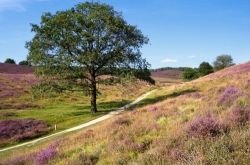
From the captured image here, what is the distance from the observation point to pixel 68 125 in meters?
39.9

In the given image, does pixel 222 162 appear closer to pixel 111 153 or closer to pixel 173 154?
pixel 173 154

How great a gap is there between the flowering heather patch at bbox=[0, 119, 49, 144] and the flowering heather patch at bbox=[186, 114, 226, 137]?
25.8 m

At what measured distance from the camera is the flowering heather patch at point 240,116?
11.7m

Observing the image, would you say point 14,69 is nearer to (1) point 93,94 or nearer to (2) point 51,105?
(2) point 51,105

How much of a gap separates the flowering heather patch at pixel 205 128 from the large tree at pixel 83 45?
3410 centimetres

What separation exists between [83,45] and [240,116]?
120 feet

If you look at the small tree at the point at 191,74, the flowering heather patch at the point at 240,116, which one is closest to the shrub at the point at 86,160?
the flowering heather patch at the point at 240,116

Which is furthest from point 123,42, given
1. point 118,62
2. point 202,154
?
point 202,154

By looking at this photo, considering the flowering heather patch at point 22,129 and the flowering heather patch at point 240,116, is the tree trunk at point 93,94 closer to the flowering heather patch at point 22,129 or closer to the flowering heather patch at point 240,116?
the flowering heather patch at point 22,129

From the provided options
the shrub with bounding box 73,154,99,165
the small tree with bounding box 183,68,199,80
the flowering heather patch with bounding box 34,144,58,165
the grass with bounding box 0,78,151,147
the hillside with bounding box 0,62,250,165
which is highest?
the small tree with bounding box 183,68,199,80

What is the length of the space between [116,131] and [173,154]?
6.49m

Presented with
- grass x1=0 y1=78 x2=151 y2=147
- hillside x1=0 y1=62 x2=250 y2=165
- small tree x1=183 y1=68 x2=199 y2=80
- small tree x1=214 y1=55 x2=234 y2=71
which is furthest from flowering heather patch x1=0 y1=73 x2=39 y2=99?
small tree x1=214 y1=55 x2=234 y2=71

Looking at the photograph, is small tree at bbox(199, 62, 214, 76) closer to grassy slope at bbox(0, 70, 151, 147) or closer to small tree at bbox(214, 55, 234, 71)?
small tree at bbox(214, 55, 234, 71)

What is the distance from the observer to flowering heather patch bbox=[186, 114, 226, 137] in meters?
11.0
